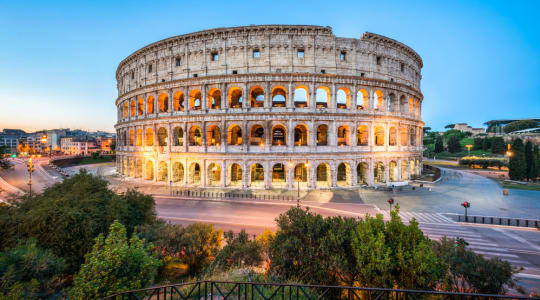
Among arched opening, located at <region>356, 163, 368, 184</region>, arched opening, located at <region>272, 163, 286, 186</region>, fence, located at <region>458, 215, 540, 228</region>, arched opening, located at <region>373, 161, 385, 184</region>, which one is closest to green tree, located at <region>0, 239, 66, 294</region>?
fence, located at <region>458, 215, 540, 228</region>

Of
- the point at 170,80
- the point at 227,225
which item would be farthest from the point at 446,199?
the point at 170,80

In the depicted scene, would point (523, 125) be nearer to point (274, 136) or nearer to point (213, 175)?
point (274, 136)

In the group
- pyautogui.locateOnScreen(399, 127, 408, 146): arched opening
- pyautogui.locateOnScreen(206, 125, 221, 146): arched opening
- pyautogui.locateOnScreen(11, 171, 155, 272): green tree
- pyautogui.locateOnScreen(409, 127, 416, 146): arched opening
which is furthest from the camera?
pyautogui.locateOnScreen(409, 127, 416, 146): arched opening

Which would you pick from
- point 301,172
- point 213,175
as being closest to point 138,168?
point 213,175

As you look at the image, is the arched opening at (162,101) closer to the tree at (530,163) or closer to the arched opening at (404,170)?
the arched opening at (404,170)

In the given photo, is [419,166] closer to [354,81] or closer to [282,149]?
[354,81]

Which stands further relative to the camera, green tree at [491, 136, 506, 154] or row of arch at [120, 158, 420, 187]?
green tree at [491, 136, 506, 154]

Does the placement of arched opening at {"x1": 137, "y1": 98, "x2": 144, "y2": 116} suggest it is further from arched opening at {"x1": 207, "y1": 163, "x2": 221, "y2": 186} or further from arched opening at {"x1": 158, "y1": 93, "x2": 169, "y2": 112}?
arched opening at {"x1": 207, "y1": 163, "x2": 221, "y2": 186}
